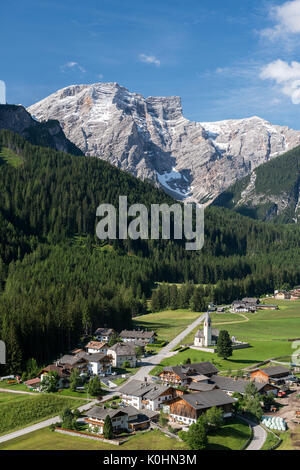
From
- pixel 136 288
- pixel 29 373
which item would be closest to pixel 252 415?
pixel 29 373

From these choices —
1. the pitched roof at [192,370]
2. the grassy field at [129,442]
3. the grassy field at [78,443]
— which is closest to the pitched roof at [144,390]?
the pitched roof at [192,370]

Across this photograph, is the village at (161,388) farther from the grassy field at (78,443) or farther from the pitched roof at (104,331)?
the pitched roof at (104,331)

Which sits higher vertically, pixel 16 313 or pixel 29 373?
pixel 16 313

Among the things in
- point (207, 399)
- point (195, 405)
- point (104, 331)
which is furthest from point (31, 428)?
point (104, 331)

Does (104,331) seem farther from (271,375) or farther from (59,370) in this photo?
(271,375)

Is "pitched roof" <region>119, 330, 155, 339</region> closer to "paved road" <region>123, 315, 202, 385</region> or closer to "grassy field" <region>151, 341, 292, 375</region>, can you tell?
"paved road" <region>123, 315, 202, 385</region>

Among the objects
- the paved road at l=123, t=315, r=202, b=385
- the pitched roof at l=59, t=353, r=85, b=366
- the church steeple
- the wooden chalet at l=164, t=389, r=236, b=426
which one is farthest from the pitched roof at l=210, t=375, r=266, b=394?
the church steeple
